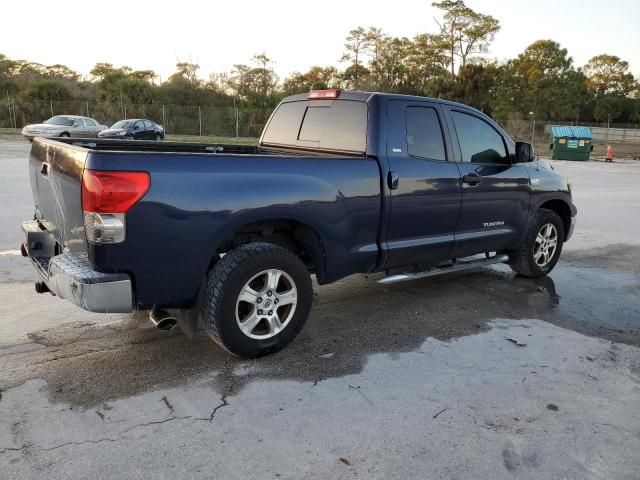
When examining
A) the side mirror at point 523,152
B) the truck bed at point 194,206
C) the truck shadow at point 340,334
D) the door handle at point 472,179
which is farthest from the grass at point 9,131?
the door handle at point 472,179

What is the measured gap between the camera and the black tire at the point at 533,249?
6094mm

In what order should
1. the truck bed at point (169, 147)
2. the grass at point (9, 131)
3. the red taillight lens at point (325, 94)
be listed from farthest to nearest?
the grass at point (9, 131) → the red taillight lens at point (325, 94) → the truck bed at point (169, 147)

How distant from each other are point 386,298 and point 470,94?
56.2 m

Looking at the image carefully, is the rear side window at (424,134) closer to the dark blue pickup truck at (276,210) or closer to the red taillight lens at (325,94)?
the dark blue pickup truck at (276,210)

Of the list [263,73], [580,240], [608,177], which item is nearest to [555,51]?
[263,73]

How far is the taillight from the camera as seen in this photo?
3.21 meters

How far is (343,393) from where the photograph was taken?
354 cm

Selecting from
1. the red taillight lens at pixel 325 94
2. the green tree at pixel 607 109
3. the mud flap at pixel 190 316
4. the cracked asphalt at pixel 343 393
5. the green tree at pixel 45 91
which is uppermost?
the green tree at pixel 607 109

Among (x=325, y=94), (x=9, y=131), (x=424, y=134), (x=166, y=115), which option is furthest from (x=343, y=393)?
(x=166, y=115)

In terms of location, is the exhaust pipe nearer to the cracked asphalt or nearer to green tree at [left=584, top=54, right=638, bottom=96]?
the cracked asphalt

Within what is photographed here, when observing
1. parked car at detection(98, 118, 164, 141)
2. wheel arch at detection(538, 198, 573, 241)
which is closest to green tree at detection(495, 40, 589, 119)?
parked car at detection(98, 118, 164, 141)

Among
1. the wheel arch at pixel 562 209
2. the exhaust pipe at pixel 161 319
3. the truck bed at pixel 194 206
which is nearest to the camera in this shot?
the truck bed at pixel 194 206

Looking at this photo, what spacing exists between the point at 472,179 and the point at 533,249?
1.50 m

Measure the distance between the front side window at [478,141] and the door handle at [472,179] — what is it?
0.17m
